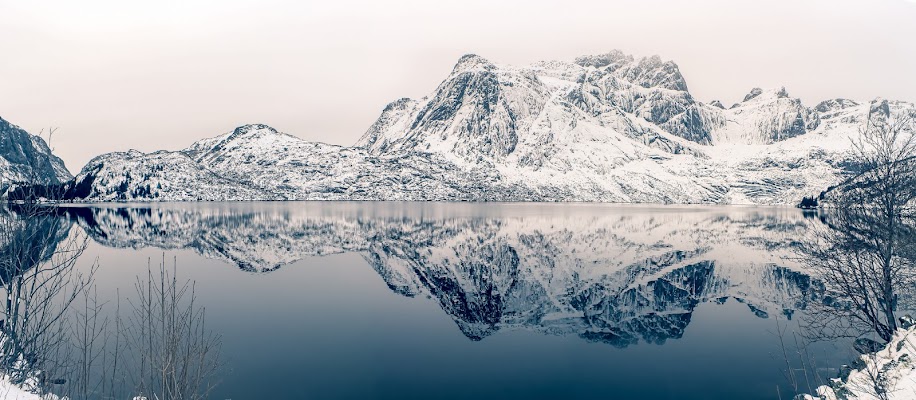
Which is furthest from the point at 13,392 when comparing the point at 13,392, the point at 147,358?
the point at 147,358

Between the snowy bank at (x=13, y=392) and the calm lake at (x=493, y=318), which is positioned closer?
the snowy bank at (x=13, y=392)

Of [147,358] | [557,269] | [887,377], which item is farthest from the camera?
[557,269]

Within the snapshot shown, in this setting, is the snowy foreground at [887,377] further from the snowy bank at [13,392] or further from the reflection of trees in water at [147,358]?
the snowy bank at [13,392]

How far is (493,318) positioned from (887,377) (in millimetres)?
25630

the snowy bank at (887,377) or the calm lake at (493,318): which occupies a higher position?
the snowy bank at (887,377)

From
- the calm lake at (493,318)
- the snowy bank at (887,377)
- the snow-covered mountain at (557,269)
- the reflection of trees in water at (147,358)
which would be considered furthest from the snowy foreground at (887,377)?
the reflection of trees in water at (147,358)

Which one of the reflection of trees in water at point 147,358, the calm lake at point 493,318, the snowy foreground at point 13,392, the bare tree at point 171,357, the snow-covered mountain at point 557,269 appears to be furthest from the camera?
the snow-covered mountain at point 557,269

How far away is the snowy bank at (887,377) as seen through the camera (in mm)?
17919

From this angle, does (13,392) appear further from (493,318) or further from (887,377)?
(887,377)

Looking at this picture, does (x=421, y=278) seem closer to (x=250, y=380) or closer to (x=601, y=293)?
(x=601, y=293)

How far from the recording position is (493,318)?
40750 millimetres

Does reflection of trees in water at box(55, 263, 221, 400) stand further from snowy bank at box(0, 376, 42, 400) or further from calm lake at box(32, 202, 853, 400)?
calm lake at box(32, 202, 853, 400)

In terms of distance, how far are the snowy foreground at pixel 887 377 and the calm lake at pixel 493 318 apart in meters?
3.91

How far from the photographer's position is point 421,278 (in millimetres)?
58469
